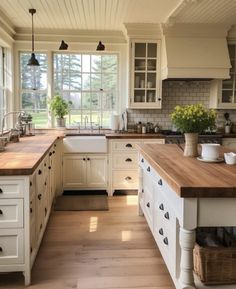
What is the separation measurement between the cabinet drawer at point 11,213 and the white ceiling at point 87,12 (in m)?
2.76

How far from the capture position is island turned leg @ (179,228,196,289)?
2.05 m

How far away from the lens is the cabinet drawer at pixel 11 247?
2.57m

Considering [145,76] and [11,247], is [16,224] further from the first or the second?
[145,76]

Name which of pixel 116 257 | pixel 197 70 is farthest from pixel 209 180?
pixel 197 70

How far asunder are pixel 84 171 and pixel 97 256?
2194 mm

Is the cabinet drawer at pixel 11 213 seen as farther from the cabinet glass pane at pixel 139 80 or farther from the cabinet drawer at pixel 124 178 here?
the cabinet glass pane at pixel 139 80

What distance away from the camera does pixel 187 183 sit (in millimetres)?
2068

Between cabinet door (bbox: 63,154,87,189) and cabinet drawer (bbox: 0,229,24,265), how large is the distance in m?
2.67

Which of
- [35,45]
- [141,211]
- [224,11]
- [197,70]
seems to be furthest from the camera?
[35,45]

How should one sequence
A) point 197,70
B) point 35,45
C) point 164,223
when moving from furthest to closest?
point 35,45
point 197,70
point 164,223

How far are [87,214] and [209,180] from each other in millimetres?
2541

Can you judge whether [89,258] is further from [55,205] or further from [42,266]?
[55,205]

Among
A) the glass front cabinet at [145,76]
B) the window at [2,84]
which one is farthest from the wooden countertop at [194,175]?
the window at [2,84]

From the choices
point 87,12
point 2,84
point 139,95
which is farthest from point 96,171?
point 87,12
